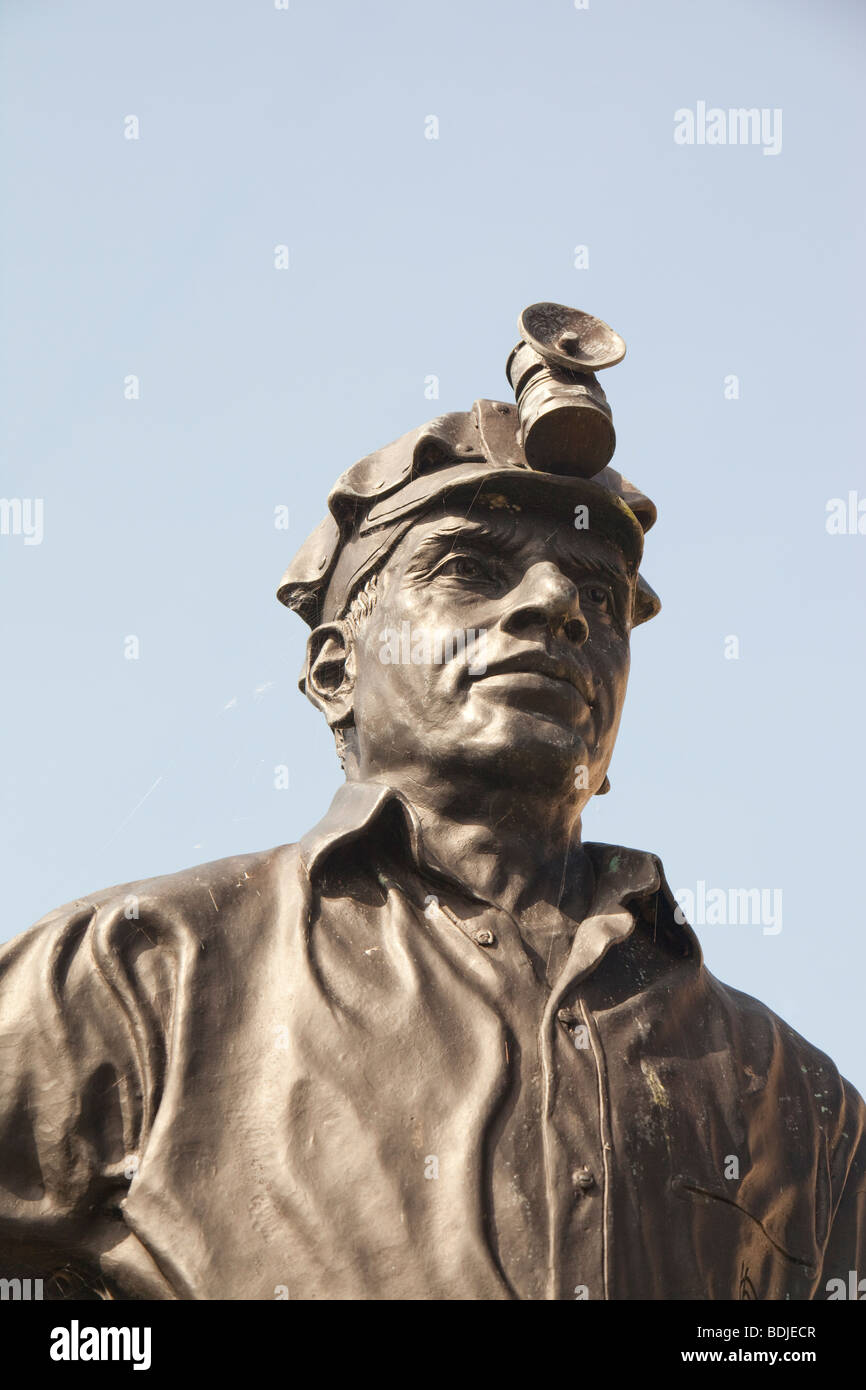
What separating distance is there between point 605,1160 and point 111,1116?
151 centimetres

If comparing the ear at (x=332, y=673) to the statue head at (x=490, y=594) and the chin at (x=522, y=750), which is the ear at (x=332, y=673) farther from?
the chin at (x=522, y=750)

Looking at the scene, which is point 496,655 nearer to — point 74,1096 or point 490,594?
point 490,594

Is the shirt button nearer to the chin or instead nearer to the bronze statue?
the bronze statue

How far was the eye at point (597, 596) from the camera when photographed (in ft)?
26.0

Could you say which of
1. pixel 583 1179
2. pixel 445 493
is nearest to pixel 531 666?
pixel 445 493

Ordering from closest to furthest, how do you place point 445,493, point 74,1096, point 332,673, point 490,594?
point 74,1096
point 490,594
point 445,493
point 332,673

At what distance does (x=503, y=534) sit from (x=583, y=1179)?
91.4 inches

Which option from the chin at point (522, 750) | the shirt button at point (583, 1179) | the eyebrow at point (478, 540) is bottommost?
the shirt button at point (583, 1179)

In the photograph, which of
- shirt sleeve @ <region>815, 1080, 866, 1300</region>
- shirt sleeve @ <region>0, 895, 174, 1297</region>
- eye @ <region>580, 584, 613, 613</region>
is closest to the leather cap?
eye @ <region>580, 584, 613, 613</region>

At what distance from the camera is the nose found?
752cm

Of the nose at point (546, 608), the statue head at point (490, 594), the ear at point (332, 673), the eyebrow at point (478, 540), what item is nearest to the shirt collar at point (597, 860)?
the statue head at point (490, 594)

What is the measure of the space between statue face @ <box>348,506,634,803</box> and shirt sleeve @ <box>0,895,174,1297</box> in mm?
1260

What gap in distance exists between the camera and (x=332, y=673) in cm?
821

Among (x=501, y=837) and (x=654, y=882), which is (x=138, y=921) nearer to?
(x=501, y=837)
